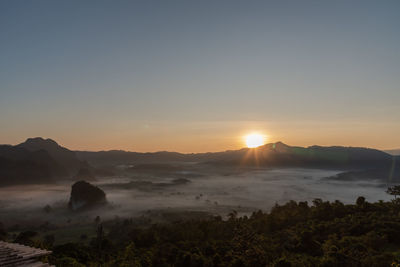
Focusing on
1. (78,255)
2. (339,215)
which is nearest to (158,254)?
(78,255)

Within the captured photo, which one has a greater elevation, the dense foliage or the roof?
the roof

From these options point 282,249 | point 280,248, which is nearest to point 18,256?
point 282,249

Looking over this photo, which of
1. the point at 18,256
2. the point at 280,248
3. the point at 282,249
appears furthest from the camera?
the point at 280,248

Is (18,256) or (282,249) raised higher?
(18,256)

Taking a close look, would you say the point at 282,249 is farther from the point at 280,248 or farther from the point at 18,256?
the point at 18,256

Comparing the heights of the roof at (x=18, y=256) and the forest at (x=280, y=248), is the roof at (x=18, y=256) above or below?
above

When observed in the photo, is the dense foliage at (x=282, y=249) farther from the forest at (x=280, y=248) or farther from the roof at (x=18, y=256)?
the roof at (x=18, y=256)

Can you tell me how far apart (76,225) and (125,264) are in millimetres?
151130

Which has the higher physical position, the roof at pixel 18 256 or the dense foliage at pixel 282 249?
the roof at pixel 18 256

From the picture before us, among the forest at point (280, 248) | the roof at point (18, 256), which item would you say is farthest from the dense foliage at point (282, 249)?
the roof at point (18, 256)

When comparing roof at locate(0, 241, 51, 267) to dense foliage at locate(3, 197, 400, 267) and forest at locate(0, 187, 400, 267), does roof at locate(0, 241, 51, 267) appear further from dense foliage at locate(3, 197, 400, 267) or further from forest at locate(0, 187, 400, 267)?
forest at locate(0, 187, 400, 267)

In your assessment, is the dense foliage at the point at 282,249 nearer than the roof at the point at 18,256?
No

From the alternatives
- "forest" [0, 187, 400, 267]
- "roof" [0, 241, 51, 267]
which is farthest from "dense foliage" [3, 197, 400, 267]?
"roof" [0, 241, 51, 267]

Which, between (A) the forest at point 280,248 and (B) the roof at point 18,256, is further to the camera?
(A) the forest at point 280,248
